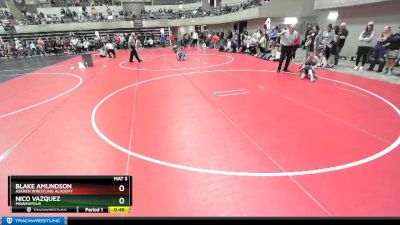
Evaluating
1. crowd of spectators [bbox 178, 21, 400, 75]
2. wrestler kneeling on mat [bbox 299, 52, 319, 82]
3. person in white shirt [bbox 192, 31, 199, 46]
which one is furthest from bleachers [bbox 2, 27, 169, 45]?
wrestler kneeling on mat [bbox 299, 52, 319, 82]

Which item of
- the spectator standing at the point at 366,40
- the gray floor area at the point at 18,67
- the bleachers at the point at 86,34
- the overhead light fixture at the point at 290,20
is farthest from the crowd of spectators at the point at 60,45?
Answer: the spectator standing at the point at 366,40

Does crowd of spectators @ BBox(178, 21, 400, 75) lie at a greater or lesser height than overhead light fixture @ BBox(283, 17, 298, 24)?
lesser

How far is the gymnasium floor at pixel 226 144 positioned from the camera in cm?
318

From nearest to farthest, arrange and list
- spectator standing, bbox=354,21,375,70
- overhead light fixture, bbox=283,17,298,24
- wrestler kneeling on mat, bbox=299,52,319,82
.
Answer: wrestler kneeling on mat, bbox=299,52,319,82, spectator standing, bbox=354,21,375,70, overhead light fixture, bbox=283,17,298,24

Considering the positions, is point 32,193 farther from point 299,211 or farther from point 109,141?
point 109,141

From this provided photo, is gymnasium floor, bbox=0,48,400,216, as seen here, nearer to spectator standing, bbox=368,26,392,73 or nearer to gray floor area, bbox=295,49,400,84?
gray floor area, bbox=295,49,400,84
